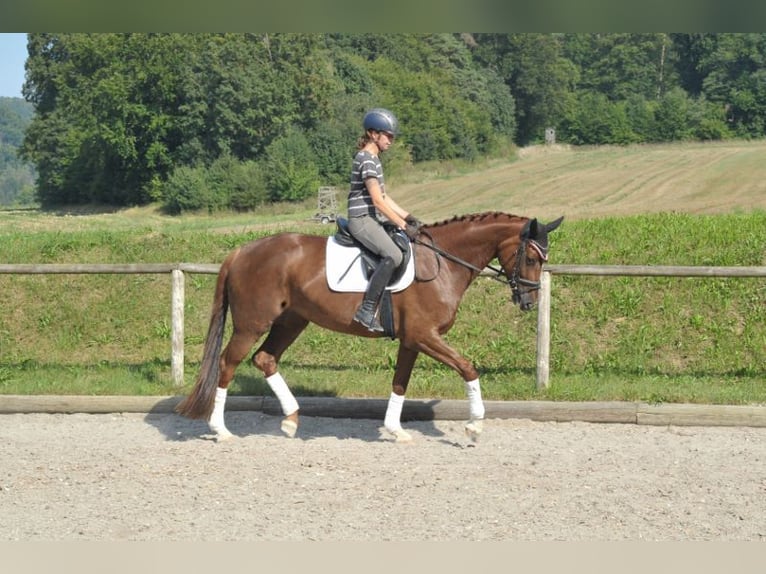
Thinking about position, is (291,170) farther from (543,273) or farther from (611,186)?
(543,273)

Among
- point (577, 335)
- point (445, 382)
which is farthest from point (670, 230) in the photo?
point (445, 382)

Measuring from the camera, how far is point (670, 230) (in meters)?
14.2

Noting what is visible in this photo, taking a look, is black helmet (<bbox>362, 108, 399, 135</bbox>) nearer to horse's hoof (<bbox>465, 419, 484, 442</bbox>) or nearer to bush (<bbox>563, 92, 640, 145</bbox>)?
horse's hoof (<bbox>465, 419, 484, 442</bbox>)

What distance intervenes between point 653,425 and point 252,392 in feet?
12.9

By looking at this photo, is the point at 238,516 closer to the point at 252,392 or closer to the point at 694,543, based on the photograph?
the point at 694,543

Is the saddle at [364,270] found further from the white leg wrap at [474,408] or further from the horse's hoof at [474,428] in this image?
the horse's hoof at [474,428]

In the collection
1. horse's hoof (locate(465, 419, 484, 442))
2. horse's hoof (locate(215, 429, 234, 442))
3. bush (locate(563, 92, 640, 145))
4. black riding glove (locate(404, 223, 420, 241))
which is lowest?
horse's hoof (locate(215, 429, 234, 442))

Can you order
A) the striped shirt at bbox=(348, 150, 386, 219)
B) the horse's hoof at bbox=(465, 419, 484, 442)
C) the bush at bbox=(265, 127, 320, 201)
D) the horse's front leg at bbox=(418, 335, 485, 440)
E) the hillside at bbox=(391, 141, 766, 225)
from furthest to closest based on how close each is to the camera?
the bush at bbox=(265, 127, 320, 201)
the hillside at bbox=(391, 141, 766, 225)
the horse's hoof at bbox=(465, 419, 484, 442)
the horse's front leg at bbox=(418, 335, 485, 440)
the striped shirt at bbox=(348, 150, 386, 219)

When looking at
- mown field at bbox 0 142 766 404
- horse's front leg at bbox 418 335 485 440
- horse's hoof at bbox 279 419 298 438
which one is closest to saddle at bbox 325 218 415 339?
horse's front leg at bbox 418 335 485 440

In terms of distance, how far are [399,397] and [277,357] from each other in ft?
3.79

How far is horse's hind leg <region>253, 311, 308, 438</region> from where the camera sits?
8297 mm

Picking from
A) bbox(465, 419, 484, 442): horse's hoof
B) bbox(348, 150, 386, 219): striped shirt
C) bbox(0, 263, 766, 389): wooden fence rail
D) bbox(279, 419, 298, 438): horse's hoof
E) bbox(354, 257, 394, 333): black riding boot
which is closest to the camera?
bbox(348, 150, 386, 219): striped shirt

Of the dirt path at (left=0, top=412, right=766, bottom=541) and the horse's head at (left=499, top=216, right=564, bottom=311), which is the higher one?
the horse's head at (left=499, top=216, right=564, bottom=311)

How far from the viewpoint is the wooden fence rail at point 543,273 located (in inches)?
380
